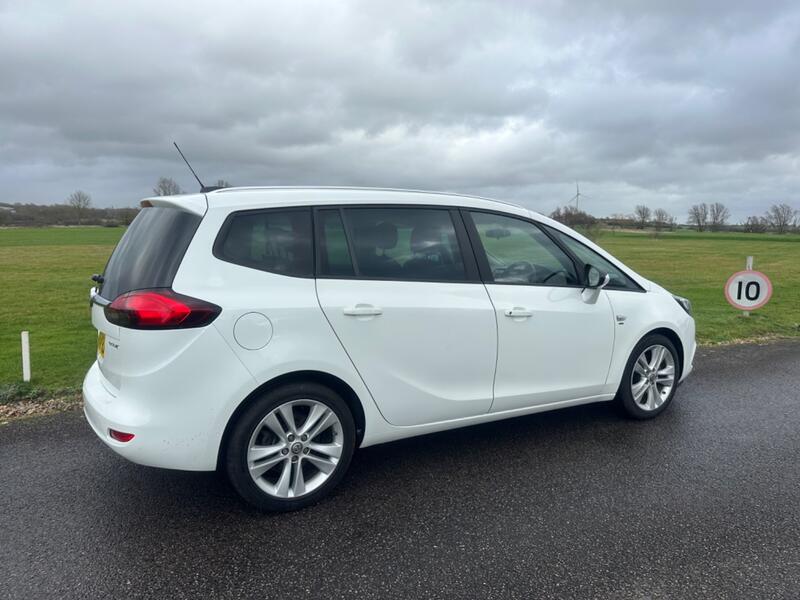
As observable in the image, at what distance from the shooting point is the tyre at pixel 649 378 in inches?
175

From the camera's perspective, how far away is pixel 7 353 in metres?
7.32

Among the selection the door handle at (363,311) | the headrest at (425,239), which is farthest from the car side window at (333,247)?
the headrest at (425,239)

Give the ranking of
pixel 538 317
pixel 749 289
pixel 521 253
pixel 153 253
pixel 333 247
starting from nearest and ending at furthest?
pixel 153 253, pixel 333 247, pixel 538 317, pixel 521 253, pixel 749 289

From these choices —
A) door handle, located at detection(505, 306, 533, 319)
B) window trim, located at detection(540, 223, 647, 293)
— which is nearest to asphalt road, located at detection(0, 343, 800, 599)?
door handle, located at detection(505, 306, 533, 319)

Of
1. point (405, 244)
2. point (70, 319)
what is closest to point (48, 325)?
point (70, 319)

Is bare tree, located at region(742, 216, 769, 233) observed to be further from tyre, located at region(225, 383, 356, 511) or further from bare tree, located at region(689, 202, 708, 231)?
tyre, located at region(225, 383, 356, 511)

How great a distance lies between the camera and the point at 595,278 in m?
4.09

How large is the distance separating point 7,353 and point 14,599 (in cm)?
595

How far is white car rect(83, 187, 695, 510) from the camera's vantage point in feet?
9.43

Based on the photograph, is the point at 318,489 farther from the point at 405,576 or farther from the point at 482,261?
the point at 482,261

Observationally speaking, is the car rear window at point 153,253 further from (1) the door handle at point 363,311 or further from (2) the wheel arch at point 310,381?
(1) the door handle at point 363,311

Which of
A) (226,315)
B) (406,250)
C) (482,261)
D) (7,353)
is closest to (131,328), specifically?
(226,315)

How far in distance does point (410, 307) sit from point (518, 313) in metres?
0.81

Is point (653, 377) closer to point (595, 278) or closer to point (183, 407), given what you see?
point (595, 278)
